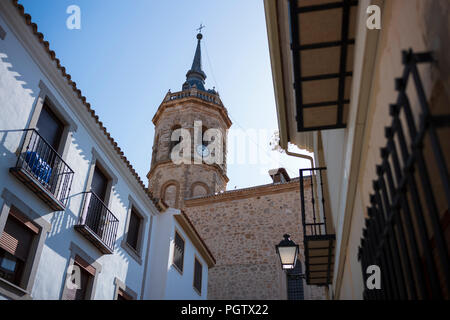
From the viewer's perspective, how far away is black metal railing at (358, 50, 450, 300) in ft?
5.10

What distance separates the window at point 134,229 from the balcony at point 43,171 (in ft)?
11.5

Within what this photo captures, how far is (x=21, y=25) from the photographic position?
25.9ft

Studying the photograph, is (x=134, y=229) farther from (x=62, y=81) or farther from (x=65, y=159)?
(x=62, y=81)

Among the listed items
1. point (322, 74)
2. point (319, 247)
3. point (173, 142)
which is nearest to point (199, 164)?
point (173, 142)

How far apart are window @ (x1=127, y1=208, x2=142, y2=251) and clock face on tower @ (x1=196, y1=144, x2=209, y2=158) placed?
15.4 metres

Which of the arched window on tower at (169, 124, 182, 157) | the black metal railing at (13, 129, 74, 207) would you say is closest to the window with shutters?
the black metal railing at (13, 129, 74, 207)

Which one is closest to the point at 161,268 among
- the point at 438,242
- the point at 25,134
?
the point at 25,134

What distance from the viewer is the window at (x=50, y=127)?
885 centimetres

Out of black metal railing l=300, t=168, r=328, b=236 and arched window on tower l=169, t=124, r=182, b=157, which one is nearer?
black metal railing l=300, t=168, r=328, b=236

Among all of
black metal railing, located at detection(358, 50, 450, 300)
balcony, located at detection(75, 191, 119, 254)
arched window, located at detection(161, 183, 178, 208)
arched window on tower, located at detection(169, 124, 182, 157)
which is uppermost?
arched window on tower, located at detection(169, 124, 182, 157)

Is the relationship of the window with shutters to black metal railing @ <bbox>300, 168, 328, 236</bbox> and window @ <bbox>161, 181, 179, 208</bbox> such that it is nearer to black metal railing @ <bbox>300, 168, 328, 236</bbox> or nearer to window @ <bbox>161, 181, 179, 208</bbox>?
black metal railing @ <bbox>300, 168, 328, 236</bbox>

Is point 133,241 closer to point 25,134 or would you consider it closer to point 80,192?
point 80,192

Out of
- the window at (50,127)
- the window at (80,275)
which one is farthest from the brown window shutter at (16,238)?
the window at (50,127)

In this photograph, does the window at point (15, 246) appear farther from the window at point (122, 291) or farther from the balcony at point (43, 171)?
the window at point (122, 291)
